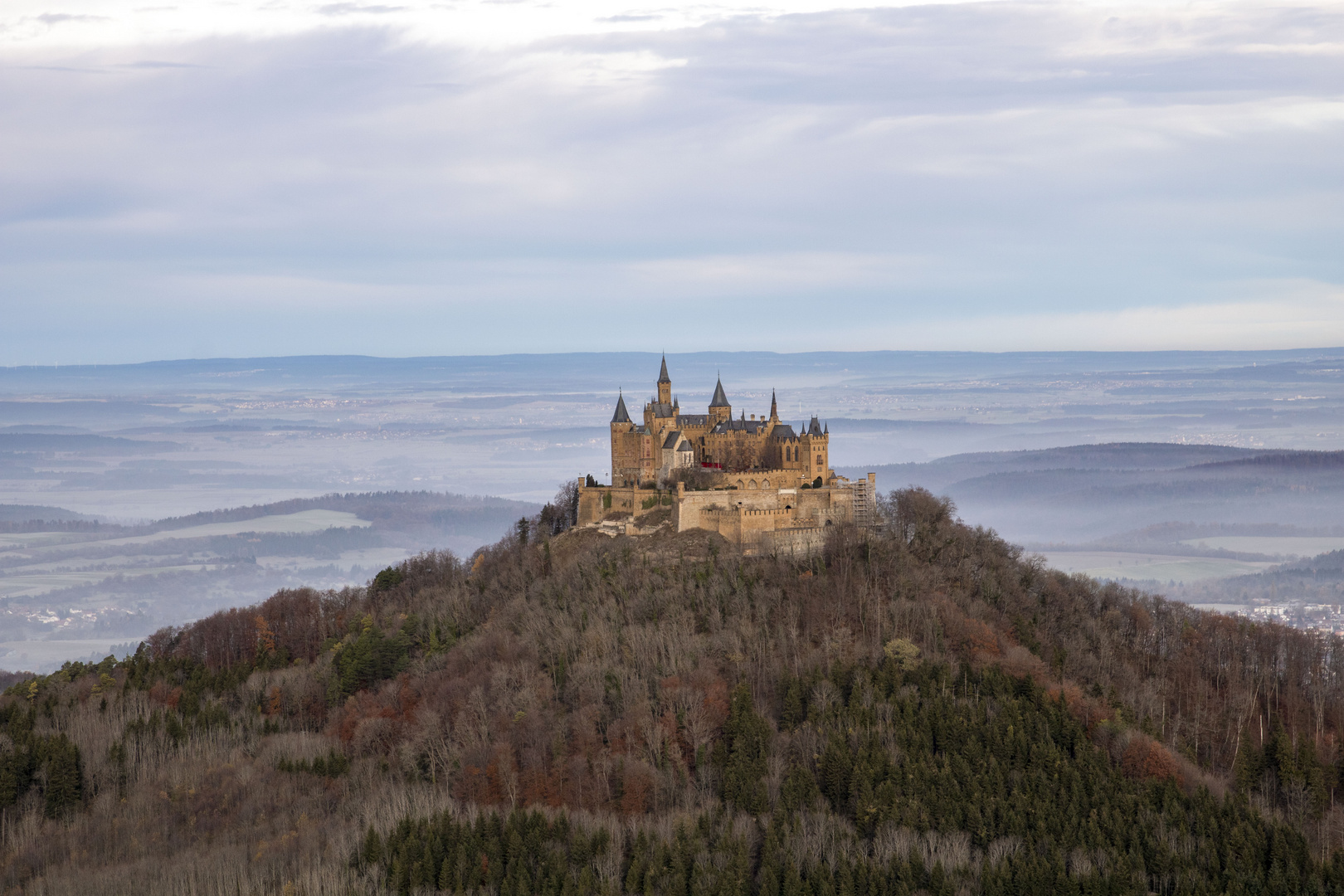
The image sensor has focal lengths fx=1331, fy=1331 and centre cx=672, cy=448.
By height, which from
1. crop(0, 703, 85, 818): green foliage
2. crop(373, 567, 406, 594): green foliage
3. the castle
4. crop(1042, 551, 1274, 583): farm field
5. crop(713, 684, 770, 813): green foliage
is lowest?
crop(1042, 551, 1274, 583): farm field

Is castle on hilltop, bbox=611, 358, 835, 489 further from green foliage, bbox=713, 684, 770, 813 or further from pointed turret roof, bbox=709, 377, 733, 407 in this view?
green foliage, bbox=713, 684, 770, 813

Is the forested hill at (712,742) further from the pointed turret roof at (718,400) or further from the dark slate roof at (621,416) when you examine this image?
the pointed turret roof at (718,400)

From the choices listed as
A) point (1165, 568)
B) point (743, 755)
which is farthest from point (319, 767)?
point (1165, 568)

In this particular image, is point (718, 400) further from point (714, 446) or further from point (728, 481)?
point (728, 481)

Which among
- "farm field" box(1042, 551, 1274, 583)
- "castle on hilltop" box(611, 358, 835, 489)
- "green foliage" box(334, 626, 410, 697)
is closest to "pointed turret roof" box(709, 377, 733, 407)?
"castle on hilltop" box(611, 358, 835, 489)

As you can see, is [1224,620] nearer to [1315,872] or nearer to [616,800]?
[1315,872]

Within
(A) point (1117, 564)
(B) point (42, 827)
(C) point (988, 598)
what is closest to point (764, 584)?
(C) point (988, 598)
